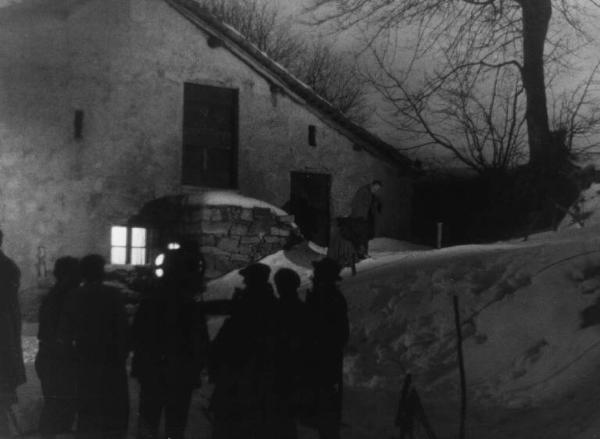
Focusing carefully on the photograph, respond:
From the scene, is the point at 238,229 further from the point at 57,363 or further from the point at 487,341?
the point at 57,363

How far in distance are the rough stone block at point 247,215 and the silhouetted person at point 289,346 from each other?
1044 cm

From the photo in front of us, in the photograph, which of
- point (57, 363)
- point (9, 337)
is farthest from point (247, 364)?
point (9, 337)

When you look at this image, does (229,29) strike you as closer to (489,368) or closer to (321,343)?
(489,368)

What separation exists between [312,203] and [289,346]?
45.8 ft

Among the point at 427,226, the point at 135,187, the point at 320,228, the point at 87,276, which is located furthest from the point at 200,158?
the point at 87,276

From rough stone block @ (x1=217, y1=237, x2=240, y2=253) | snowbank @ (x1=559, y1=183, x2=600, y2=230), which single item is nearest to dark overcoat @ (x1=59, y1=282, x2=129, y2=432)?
snowbank @ (x1=559, y1=183, x2=600, y2=230)

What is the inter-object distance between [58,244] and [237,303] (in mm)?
11861

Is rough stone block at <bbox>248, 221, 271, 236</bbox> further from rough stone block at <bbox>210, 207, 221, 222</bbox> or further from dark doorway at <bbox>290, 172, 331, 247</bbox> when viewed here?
dark doorway at <bbox>290, 172, 331, 247</bbox>

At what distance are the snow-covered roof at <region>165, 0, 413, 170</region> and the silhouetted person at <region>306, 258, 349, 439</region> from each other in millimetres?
12348

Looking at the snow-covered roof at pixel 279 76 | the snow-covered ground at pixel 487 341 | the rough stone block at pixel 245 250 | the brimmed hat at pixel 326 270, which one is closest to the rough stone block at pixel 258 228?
the rough stone block at pixel 245 250

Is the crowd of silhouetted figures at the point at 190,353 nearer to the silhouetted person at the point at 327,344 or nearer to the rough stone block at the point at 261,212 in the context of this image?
the silhouetted person at the point at 327,344

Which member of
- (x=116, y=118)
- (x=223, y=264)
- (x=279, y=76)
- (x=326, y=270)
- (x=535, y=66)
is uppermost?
(x=535, y=66)

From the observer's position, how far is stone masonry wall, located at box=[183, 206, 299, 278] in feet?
56.1

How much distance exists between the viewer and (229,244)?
678 inches
